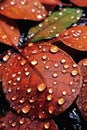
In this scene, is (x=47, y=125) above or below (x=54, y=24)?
below

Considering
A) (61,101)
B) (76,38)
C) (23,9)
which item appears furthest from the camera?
(23,9)

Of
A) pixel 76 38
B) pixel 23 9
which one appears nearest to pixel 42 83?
pixel 76 38

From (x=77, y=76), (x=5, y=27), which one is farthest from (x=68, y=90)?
(x=5, y=27)

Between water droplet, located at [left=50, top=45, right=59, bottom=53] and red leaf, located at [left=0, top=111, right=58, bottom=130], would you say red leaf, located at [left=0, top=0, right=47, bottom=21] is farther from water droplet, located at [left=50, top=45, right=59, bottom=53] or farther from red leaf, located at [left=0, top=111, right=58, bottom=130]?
red leaf, located at [left=0, top=111, right=58, bottom=130]

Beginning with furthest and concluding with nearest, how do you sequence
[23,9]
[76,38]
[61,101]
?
[23,9], [76,38], [61,101]

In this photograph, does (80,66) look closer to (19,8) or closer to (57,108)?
(57,108)

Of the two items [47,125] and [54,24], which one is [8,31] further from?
[47,125]

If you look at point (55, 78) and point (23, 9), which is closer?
point (55, 78)
